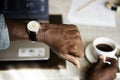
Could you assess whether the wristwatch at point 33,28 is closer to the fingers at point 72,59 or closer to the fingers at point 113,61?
the fingers at point 72,59

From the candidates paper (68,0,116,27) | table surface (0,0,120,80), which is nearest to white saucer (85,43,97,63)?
table surface (0,0,120,80)

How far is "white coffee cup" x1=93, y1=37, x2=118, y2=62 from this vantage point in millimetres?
955

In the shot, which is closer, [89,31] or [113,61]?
[113,61]

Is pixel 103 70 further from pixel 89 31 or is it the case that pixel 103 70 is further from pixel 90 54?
pixel 89 31

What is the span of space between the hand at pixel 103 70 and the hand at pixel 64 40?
6 cm

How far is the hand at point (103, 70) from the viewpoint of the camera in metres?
0.90

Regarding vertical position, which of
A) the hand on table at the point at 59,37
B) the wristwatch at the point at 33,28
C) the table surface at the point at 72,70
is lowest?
the table surface at the point at 72,70

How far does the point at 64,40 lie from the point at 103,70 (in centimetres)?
17

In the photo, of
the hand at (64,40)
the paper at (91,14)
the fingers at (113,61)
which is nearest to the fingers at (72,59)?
the hand at (64,40)

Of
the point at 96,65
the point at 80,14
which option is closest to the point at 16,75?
the point at 96,65

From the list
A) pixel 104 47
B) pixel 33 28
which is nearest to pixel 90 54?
pixel 104 47

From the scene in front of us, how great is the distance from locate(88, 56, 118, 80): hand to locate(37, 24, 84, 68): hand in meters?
0.06

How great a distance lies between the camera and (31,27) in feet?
3.04

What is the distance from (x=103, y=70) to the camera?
35.7 inches
